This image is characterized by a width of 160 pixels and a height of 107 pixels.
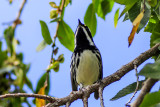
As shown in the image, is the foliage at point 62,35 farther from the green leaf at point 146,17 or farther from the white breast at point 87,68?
the white breast at point 87,68

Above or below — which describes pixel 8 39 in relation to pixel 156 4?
above

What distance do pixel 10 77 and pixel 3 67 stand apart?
0.12 m

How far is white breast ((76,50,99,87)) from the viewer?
314cm

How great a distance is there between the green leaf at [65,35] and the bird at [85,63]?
70 centimetres

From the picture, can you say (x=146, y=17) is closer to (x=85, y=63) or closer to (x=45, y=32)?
(x=45, y=32)

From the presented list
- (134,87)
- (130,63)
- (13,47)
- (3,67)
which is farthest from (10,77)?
(134,87)

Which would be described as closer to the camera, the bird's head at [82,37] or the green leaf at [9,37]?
the green leaf at [9,37]

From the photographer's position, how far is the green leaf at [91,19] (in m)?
2.28

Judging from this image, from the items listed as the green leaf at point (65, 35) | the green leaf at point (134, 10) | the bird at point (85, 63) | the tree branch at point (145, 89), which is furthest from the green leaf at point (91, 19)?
the tree branch at point (145, 89)

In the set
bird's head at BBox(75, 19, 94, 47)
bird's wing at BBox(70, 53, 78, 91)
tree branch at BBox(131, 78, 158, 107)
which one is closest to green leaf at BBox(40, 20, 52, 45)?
bird's wing at BBox(70, 53, 78, 91)

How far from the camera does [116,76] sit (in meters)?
1.87

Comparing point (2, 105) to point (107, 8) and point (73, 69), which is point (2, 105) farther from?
point (107, 8)

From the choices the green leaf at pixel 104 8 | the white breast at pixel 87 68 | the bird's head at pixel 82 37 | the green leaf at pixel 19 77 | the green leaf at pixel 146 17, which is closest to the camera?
the green leaf at pixel 146 17

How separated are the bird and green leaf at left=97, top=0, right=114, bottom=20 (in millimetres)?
800
